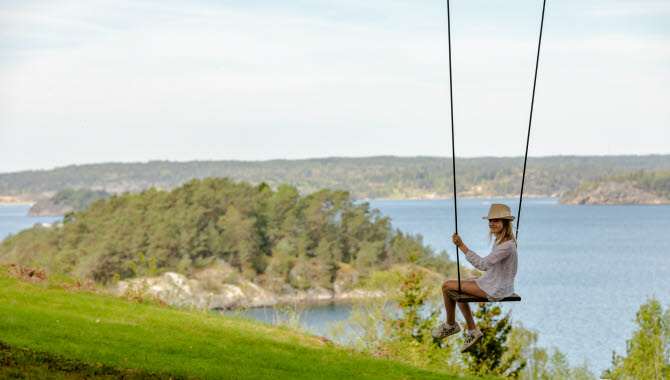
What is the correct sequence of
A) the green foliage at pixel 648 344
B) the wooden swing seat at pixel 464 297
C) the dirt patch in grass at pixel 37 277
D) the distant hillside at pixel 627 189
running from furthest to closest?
the distant hillside at pixel 627 189 → the green foliage at pixel 648 344 → the dirt patch in grass at pixel 37 277 → the wooden swing seat at pixel 464 297

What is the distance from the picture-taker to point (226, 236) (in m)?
78.1

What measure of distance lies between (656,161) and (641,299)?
9649 centimetres

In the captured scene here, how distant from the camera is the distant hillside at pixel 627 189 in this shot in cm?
15012

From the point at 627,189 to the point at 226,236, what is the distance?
111458 mm

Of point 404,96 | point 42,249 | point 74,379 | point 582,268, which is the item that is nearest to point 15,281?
point 74,379

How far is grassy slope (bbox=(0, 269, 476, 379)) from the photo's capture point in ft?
28.9

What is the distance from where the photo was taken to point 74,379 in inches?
267

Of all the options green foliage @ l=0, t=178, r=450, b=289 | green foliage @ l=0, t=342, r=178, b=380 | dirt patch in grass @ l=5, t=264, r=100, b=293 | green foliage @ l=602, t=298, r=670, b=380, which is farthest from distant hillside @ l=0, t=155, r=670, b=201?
green foliage @ l=0, t=342, r=178, b=380

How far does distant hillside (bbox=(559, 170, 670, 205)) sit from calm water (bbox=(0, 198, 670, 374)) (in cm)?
427

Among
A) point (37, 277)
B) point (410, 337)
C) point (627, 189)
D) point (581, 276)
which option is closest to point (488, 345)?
point (410, 337)

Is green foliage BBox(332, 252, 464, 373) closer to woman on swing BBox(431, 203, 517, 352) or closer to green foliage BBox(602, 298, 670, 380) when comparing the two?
woman on swing BBox(431, 203, 517, 352)

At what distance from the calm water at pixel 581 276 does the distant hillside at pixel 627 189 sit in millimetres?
4265

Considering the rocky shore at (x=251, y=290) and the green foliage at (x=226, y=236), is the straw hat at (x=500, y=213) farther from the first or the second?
the green foliage at (x=226, y=236)

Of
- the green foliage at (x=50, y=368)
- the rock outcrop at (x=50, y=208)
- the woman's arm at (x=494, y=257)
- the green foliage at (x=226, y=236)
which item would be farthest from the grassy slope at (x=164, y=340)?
→ the rock outcrop at (x=50, y=208)
